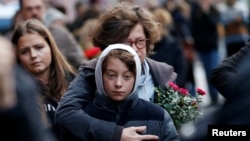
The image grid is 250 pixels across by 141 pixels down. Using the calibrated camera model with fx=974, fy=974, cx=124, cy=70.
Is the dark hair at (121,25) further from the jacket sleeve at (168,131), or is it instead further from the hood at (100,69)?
the jacket sleeve at (168,131)

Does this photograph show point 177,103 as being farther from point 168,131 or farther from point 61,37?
point 61,37

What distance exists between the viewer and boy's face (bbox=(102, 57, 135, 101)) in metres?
5.37

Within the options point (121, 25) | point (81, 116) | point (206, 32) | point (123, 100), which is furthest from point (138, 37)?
point (206, 32)

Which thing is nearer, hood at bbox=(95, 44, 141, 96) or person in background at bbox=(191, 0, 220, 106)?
hood at bbox=(95, 44, 141, 96)

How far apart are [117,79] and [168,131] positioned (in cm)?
41

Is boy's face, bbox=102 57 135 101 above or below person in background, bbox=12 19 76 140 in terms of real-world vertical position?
below

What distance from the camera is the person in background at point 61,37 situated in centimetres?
790

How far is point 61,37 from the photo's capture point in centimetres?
816

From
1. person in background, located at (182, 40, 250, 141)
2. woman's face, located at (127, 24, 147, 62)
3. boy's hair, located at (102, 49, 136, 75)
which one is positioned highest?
woman's face, located at (127, 24, 147, 62)

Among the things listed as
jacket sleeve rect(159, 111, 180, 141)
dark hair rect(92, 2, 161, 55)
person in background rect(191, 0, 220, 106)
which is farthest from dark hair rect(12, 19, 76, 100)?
person in background rect(191, 0, 220, 106)

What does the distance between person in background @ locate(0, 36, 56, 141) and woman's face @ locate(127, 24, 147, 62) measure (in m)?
2.25

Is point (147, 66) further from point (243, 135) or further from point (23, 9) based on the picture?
point (23, 9)

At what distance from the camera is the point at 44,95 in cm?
624

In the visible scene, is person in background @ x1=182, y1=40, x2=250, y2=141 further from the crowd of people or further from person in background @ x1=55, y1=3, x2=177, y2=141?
person in background @ x1=55, y1=3, x2=177, y2=141
